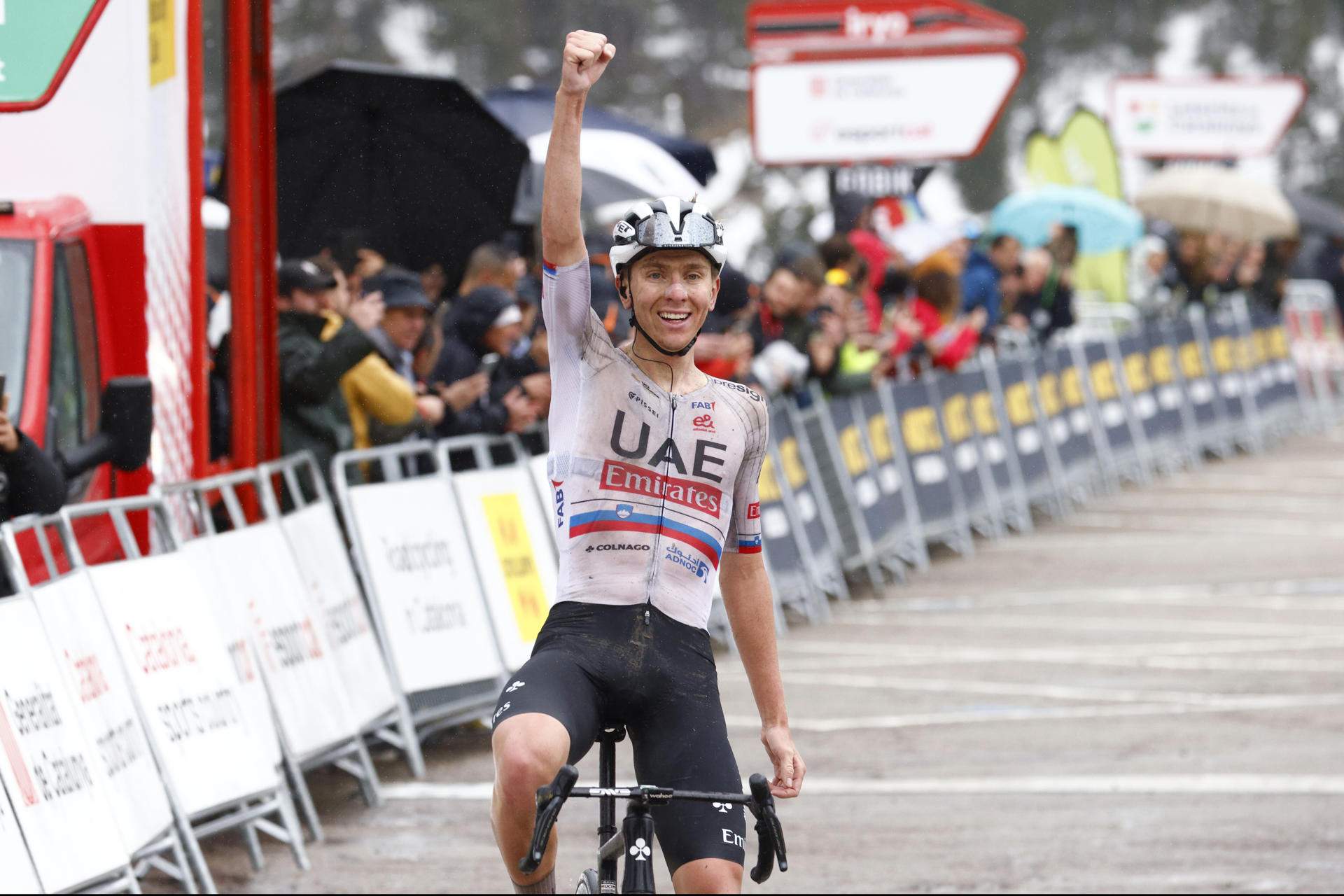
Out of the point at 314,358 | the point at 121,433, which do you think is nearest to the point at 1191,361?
the point at 314,358

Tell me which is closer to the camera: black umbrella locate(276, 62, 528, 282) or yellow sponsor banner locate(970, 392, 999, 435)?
black umbrella locate(276, 62, 528, 282)

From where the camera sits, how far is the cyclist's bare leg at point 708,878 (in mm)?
4750

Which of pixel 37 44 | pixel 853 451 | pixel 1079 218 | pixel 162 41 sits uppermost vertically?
pixel 162 41

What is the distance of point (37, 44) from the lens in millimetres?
5816

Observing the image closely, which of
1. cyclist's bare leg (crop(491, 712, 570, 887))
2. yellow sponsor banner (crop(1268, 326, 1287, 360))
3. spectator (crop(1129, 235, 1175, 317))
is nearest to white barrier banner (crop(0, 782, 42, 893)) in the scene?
cyclist's bare leg (crop(491, 712, 570, 887))

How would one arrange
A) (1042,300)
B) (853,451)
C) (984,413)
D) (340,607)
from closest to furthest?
1. (340,607)
2. (853,451)
3. (984,413)
4. (1042,300)

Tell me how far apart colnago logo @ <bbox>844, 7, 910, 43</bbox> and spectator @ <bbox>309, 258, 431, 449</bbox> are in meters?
8.90

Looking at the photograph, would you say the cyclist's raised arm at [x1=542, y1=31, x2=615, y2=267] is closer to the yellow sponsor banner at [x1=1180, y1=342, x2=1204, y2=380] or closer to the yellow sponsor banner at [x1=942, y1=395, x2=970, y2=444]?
the yellow sponsor banner at [x1=942, y1=395, x2=970, y2=444]

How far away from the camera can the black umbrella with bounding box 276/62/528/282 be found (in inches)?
500

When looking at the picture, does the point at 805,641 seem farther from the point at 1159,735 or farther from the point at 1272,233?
the point at 1272,233

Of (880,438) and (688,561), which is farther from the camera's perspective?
(880,438)

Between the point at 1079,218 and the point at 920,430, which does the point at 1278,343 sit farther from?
the point at 920,430

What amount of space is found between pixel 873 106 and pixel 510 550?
26.5 feet

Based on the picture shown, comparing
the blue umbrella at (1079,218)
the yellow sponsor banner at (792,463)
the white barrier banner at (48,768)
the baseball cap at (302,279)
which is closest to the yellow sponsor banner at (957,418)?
the yellow sponsor banner at (792,463)
